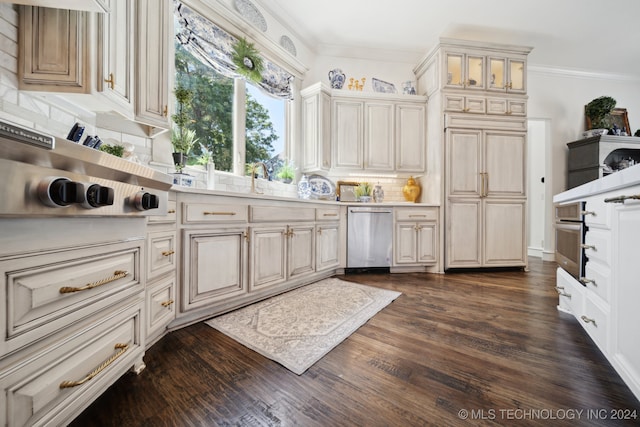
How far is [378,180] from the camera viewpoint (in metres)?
3.78

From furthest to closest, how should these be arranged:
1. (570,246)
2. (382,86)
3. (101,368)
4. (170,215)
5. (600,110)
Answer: (600,110), (382,86), (570,246), (170,215), (101,368)

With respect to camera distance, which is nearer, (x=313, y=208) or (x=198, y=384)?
(x=198, y=384)

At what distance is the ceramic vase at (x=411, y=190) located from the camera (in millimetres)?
3619

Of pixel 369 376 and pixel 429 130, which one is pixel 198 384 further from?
pixel 429 130

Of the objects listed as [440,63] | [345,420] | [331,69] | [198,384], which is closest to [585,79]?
[440,63]

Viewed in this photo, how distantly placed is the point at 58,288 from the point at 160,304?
0.75 m

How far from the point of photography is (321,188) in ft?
11.3

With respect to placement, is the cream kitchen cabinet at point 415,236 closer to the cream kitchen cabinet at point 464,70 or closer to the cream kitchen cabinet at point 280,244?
the cream kitchen cabinet at point 280,244

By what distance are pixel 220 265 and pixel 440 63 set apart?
341 cm

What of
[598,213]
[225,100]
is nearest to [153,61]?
[225,100]

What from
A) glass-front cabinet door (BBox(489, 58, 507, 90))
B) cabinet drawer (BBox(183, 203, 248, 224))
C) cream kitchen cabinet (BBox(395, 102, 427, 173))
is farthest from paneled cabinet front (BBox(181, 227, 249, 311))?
glass-front cabinet door (BBox(489, 58, 507, 90))

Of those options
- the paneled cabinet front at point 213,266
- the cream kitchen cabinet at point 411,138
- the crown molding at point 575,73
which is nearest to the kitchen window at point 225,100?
the paneled cabinet front at point 213,266

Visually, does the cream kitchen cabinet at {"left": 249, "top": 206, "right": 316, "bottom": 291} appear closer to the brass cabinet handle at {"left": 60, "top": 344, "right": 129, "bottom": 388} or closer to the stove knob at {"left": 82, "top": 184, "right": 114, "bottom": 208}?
the brass cabinet handle at {"left": 60, "top": 344, "right": 129, "bottom": 388}

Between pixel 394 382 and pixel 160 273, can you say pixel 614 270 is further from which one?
pixel 160 273
